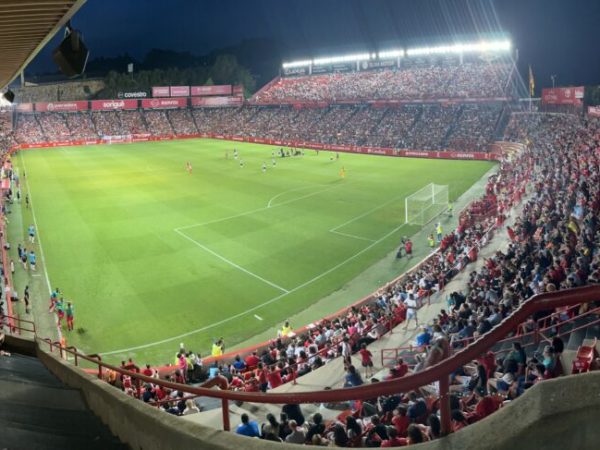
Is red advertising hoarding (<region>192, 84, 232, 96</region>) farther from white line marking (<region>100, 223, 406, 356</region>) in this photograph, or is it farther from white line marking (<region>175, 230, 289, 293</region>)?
white line marking (<region>100, 223, 406, 356</region>)

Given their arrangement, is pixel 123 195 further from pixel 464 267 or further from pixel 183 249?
pixel 464 267

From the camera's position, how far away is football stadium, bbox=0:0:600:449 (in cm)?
548

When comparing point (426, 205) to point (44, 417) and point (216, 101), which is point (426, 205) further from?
point (216, 101)

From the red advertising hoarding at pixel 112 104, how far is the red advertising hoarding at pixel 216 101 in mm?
13250

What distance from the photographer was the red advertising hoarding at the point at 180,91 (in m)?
111

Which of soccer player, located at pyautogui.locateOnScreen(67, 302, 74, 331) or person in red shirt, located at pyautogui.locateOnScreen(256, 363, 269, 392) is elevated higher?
soccer player, located at pyautogui.locateOnScreen(67, 302, 74, 331)

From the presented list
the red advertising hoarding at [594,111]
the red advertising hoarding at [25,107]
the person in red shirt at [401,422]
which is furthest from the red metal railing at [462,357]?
the red advertising hoarding at [25,107]

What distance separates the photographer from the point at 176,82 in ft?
454

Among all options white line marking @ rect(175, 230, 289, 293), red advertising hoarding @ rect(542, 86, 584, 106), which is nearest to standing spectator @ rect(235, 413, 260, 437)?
white line marking @ rect(175, 230, 289, 293)

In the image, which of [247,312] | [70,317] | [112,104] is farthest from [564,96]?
[112,104]

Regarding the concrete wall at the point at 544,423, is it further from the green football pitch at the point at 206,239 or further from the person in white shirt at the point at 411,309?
the green football pitch at the point at 206,239

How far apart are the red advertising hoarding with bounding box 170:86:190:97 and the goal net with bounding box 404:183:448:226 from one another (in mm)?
84774

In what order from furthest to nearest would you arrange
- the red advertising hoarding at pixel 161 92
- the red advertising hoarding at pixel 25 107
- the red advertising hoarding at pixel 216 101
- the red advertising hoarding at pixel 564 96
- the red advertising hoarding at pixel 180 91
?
the red advertising hoarding at pixel 216 101
the red advertising hoarding at pixel 180 91
the red advertising hoarding at pixel 161 92
the red advertising hoarding at pixel 25 107
the red advertising hoarding at pixel 564 96

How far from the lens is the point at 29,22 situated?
22.4ft
